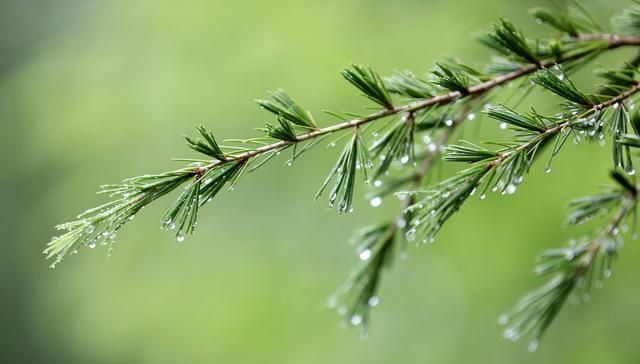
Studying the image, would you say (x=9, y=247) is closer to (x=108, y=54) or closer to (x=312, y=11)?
(x=108, y=54)

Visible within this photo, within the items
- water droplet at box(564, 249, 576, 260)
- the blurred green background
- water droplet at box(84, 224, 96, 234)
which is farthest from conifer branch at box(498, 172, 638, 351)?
the blurred green background

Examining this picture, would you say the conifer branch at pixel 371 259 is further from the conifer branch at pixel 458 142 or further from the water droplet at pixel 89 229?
the water droplet at pixel 89 229

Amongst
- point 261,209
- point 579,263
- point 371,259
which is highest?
point 261,209

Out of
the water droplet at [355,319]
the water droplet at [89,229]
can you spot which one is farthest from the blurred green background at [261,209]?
the water droplet at [89,229]

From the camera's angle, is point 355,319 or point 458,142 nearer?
point 458,142

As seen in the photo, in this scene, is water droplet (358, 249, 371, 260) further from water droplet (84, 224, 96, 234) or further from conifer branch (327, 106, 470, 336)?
water droplet (84, 224, 96, 234)

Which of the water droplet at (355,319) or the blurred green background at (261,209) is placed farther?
the blurred green background at (261,209)

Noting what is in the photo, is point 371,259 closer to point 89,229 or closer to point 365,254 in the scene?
point 365,254

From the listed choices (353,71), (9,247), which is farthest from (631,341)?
(9,247)

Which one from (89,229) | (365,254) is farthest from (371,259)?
(89,229)
